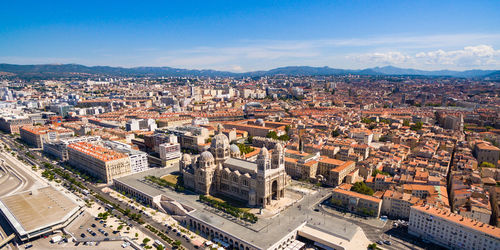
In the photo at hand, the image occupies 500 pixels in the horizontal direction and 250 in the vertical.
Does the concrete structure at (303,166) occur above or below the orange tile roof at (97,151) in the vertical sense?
below

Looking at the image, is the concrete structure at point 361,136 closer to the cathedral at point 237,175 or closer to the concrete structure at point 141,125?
the cathedral at point 237,175

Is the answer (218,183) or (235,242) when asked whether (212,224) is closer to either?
(235,242)

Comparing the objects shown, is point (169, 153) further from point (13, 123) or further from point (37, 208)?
point (13, 123)

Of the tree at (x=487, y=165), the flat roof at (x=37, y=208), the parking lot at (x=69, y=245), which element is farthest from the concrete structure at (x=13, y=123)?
the tree at (x=487, y=165)

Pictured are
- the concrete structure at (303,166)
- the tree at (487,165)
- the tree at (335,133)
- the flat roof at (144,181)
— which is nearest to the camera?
the flat roof at (144,181)

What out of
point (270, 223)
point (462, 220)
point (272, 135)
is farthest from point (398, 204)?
point (272, 135)

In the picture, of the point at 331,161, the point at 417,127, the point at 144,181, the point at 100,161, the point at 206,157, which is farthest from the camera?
the point at 417,127
